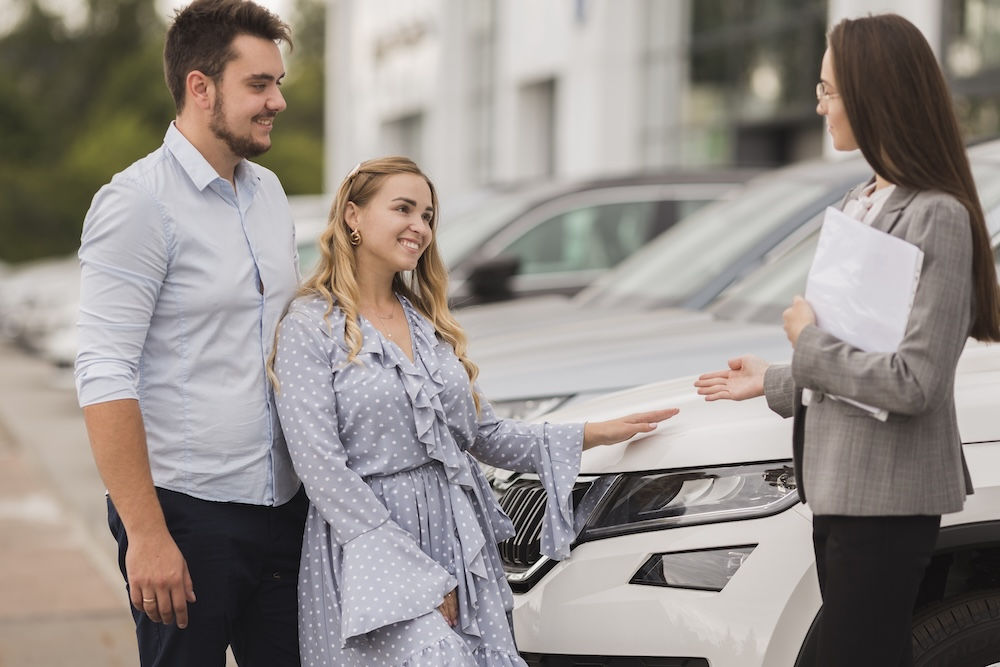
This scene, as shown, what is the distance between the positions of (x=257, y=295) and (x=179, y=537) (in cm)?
55

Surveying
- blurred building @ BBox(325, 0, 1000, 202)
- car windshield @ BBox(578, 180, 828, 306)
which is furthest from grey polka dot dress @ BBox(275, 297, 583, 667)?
blurred building @ BBox(325, 0, 1000, 202)

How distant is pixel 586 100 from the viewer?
66.6 feet

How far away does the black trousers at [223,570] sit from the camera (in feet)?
9.27

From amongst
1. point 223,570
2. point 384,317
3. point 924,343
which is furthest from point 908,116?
point 223,570

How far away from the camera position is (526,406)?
4070mm

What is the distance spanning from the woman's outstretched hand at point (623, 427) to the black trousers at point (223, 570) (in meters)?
0.69

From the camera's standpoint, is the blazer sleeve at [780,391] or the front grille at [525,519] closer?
the blazer sleeve at [780,391]

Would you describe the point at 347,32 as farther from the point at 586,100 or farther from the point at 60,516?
the point at 60,516

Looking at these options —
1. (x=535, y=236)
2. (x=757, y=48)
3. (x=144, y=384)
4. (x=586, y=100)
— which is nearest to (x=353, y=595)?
(x=144, y=384)

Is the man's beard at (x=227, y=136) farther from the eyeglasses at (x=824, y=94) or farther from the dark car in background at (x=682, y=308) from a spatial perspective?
the dark car in background at (x=682, y=308)

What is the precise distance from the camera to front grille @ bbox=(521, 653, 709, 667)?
2820 mm

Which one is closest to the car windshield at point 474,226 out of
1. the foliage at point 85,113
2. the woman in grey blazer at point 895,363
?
the woman in grey blazer at point 895,363

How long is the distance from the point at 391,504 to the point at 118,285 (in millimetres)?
749

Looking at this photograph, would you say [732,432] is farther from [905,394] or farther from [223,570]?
[223,570]
